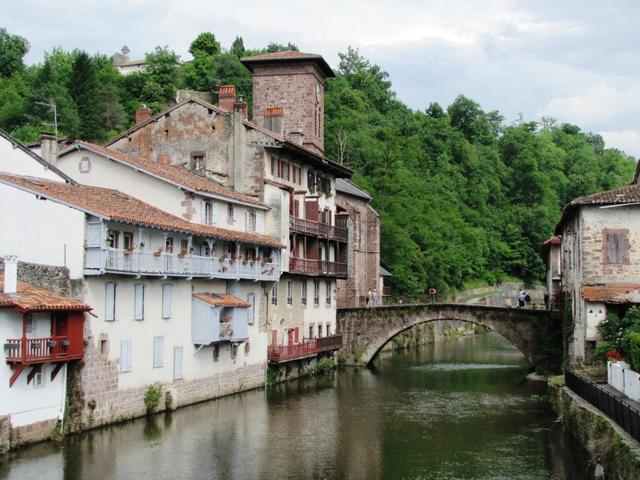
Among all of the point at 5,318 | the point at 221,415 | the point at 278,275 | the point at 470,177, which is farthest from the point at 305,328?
the point at 470,177

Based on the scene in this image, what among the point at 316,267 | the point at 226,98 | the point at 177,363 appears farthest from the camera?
the point at 316,267

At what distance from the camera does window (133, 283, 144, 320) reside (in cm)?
3906

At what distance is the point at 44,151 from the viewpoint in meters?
43.4

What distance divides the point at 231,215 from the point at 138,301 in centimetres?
1156

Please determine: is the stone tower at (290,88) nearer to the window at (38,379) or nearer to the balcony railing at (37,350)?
the balcony railing at (37,350)

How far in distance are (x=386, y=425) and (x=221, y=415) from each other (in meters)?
7.18

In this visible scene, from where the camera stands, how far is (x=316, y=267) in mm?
59406

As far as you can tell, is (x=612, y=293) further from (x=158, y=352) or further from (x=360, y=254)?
(x=360, y=254)

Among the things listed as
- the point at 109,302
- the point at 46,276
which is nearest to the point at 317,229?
the point at 109,302

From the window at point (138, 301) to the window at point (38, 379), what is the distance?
6.65 metres

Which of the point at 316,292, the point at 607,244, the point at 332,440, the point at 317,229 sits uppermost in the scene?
the point at 317,229

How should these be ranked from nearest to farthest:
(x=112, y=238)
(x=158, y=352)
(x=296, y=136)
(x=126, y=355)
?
(x=112, y=238) → (x=126, y=355) → (x=158, y=352) → (x=296, y=136)

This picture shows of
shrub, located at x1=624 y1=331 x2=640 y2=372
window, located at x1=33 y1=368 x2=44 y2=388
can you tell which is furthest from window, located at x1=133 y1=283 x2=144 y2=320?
shrub, located at x1=624 y1=331 x2=640 y2=372

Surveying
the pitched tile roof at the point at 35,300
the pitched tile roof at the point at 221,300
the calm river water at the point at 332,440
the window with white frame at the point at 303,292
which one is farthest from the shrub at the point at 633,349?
the window with white frame at the point at 303,292
